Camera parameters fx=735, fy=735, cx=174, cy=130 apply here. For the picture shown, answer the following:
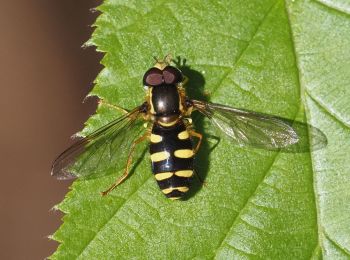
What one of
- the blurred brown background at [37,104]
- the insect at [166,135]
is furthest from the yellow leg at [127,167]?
the blurred brown background at [37,104]

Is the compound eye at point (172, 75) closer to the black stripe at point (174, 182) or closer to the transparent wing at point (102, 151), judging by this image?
the transparent wing at point (102, 151)

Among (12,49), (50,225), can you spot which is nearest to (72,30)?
(12,49)

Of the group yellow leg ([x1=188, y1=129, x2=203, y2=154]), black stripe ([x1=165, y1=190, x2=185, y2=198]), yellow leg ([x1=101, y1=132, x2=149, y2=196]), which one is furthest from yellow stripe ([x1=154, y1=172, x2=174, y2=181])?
yellow leg ([x1=188, y1=129, x2=203, y2=154])

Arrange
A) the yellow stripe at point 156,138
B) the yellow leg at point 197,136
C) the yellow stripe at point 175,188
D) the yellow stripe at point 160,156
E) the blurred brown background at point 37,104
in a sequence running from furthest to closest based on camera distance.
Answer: the blurred brown background at point 37,104 < the yellow leg at point 197,136 < the yellow stripe at point 156,138 < the yellow stripe at point 160,156 < the yellow stripe at point 175,188

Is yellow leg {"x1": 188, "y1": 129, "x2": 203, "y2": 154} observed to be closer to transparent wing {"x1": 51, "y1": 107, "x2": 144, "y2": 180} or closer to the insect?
the insect

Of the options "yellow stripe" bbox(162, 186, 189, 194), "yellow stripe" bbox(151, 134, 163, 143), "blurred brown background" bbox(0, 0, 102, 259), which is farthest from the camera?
"blurred brown background" bbox(0, 0, 102, 259)

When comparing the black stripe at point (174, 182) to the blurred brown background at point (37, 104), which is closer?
the black stripe at point (174, 182)

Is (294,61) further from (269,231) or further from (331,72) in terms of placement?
(269,231)
